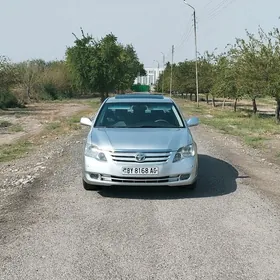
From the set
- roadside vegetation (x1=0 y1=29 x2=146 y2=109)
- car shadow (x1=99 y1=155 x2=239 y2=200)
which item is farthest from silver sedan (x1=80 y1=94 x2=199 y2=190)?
roadside vegetation (x1=0 y1=29 x2=146 y2=109)

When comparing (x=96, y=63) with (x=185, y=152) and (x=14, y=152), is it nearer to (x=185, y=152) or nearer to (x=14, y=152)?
(x=14, y=152)

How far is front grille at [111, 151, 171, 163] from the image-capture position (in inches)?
237

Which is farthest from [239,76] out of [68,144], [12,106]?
[12,106]

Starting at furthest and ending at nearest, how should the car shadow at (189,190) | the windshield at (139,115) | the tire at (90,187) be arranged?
the windshield at (139,115)
the tire at (90,187)
the car shadow at (189,190)

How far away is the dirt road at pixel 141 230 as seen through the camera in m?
3.71

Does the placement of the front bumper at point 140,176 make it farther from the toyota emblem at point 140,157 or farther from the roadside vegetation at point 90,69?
the roadside vegetation at point 90,69

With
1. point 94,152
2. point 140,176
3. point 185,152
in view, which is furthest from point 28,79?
point 140,176

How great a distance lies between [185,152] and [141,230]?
191cm

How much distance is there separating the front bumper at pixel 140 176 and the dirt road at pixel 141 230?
26 cm

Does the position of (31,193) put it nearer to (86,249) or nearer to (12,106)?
(86,249)

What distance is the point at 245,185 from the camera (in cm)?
717

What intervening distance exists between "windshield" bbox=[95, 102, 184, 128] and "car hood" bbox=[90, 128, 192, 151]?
1.12 feet

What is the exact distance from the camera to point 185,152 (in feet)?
20.7

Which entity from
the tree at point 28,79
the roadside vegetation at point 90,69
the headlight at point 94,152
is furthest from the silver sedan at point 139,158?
the tree at point 28,79
